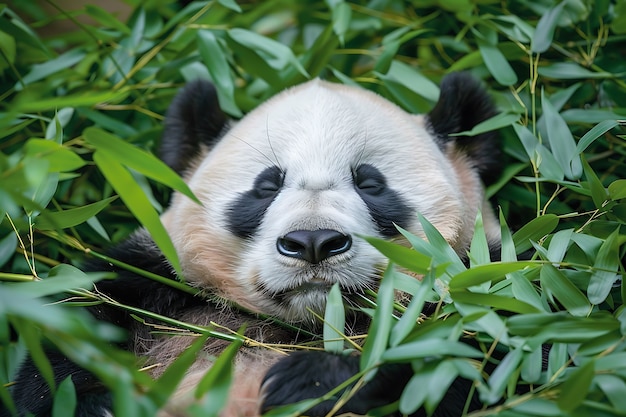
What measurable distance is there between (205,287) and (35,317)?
3.29ft

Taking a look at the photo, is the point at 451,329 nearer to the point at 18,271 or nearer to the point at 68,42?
the point at 18,271

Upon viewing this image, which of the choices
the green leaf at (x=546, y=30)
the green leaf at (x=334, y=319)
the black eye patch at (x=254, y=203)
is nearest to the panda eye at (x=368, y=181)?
the black eye patch at (x=254, y=203)

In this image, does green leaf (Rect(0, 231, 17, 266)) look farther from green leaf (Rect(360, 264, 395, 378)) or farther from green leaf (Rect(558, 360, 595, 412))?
green leaf (Rect(558, 360, 595, 412))

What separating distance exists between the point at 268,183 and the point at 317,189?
177mm

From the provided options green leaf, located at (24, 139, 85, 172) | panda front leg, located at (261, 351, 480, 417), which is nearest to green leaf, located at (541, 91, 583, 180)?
panda front leg, located at (261, 351, 480, 417)

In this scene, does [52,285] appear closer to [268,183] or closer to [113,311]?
[113,311]

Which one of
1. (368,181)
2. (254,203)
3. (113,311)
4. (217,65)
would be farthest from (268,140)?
(113,311)

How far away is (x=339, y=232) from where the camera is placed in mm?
1698

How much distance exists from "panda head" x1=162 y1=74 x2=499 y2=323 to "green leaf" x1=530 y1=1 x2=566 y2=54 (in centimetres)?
29

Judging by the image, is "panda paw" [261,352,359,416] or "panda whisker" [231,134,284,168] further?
"panda whisker" [231,134,284,168]

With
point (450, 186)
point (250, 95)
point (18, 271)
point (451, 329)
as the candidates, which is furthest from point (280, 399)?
point (250, 95)

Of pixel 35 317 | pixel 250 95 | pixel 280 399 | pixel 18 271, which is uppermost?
pixel 35 317

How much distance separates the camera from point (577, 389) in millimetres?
1248

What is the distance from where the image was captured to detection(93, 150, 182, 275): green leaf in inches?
56.8
